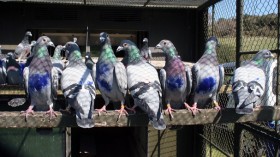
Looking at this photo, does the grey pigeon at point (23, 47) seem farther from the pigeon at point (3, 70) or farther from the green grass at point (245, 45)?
the green grass at point (245, 45)

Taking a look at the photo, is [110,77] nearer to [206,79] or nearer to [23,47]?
[206,79]

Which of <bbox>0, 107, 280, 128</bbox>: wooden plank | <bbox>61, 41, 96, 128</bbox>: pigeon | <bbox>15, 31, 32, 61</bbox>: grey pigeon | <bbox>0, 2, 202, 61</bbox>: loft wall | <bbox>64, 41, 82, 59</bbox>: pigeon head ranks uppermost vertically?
<bbox>0, 2, 202, 61</bbox>: loft wall

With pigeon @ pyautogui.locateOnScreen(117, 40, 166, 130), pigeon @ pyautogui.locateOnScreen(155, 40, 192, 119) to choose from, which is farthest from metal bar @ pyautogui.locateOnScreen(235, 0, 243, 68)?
pigeon @ pyautogui.locateOnScreen(117, 40, 166, 130)

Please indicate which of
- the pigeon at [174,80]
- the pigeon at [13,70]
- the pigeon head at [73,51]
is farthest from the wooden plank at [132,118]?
the pigeon at [13,70]

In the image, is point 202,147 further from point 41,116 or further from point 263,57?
point 41,116

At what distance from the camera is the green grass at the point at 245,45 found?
4109 mm

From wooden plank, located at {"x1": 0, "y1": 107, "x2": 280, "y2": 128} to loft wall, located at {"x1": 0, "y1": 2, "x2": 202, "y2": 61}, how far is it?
2802 millimetres

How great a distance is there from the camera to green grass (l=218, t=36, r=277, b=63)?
4.11 meters

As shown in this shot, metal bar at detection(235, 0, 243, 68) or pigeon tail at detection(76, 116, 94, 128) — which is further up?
metal bar at detection(235, 0, 243, 68)

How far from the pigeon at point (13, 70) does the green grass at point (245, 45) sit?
2.75 m

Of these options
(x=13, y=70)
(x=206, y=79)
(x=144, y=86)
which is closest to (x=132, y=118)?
(x=144, y=86)

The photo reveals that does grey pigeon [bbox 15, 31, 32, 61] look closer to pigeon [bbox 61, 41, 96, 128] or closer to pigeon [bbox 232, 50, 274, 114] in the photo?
pigeon [bbox 61, 41, 96, 128]

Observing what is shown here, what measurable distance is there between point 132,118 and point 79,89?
464 millimetres

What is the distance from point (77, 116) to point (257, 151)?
243 centimetres
